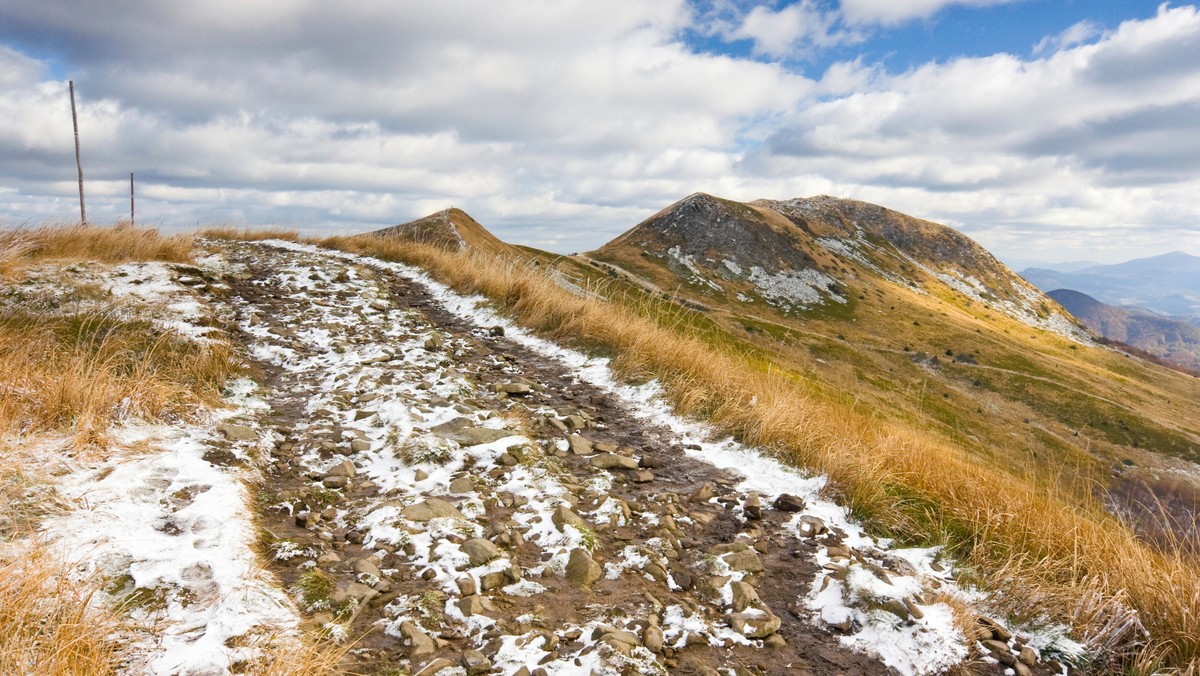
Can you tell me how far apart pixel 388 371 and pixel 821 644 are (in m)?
7.37

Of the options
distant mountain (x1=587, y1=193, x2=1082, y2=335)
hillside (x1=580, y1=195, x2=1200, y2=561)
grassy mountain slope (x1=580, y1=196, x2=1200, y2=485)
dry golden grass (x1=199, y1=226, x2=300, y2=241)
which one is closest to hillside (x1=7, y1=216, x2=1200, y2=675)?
dry golden grass (x1=199, y1=226, x2=300, y2=241)

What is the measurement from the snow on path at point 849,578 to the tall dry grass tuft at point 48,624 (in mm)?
4393

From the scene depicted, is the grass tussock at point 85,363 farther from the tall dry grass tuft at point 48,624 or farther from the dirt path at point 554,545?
the tall dry grass tuft at point 48,624

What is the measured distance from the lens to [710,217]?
9638 cm

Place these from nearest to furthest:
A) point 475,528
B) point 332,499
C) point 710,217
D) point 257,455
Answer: point 475,528
point 332,499
point 257,455
point 710,217

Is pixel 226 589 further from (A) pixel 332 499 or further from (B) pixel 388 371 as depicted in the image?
(B) pixel 388 371

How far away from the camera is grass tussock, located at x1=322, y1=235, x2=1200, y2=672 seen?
145 inches

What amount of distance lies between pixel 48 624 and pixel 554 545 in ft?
10.5

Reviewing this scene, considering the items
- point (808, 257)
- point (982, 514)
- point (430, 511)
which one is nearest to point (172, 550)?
point (430, 511)

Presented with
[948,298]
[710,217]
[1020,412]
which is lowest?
[1020,412]

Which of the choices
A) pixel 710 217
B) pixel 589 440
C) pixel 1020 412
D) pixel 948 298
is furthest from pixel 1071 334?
pixel 589 440

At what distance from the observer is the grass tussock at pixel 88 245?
37.6 feet

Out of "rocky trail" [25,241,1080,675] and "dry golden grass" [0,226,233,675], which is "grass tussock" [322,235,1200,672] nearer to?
"rocky trail" [25,241,1080,675]

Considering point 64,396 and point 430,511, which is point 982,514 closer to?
point 430,511
